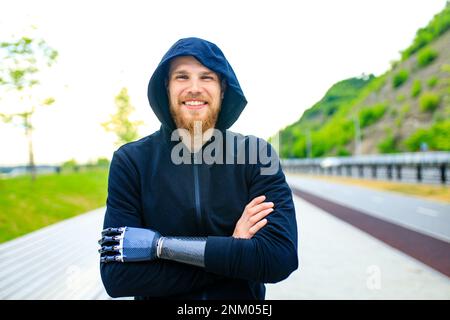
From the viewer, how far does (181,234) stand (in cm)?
182

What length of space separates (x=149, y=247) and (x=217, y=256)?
0.27m

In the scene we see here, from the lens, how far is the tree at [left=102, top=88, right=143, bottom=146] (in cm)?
1798

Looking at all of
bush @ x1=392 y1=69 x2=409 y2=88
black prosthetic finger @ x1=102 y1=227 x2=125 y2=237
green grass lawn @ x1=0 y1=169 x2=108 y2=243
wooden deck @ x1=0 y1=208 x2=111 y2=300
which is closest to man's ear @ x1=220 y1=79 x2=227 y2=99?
black prosthetic finger @ x1=102 y1=227 x2=125 y2=237

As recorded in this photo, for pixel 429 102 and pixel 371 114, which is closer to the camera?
pixel 429 102

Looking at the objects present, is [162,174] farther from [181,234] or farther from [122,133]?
[122,133]

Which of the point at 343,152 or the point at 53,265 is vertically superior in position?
the point at 53,265

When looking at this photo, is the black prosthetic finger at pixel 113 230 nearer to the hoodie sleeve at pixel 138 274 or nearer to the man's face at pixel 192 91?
the hoodie sleeve at pixel 138 274

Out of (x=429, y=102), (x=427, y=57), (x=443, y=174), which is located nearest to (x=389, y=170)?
(x=443, y=174)

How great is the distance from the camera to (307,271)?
6020 mm

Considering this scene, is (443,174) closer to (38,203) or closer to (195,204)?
(38,203)

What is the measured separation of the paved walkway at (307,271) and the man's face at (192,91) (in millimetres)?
3296

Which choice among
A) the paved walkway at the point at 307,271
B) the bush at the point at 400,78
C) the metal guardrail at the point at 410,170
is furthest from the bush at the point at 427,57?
the paved walkway at the point at 307,271

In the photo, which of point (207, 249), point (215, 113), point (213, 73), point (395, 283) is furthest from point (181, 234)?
point (395, 283)
